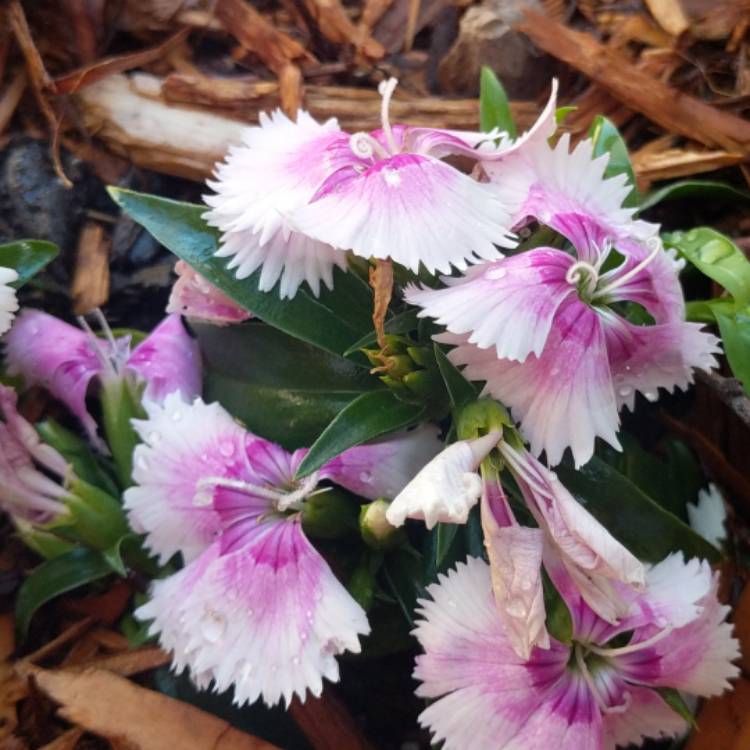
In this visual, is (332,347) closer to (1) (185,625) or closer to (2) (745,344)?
(1) (185,625)

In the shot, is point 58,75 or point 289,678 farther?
point 58,75

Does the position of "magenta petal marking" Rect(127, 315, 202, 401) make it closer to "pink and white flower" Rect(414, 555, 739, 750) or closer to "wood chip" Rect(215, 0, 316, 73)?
"pink and white flower" Rect(414, 555, 739, 750)

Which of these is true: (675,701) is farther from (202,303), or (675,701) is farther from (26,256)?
(26,256)

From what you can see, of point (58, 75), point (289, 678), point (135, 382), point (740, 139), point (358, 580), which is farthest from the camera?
point (58, 75)

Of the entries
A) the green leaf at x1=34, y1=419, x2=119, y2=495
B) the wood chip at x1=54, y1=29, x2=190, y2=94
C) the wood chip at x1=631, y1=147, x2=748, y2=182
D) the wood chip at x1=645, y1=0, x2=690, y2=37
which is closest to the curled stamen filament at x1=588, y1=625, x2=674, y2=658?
the green leaf at x1=34, y1=419, x2=119, y2=495

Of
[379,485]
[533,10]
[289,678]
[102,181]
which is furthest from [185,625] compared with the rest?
[533,10]

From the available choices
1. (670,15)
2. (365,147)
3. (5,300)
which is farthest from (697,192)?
(5,300)

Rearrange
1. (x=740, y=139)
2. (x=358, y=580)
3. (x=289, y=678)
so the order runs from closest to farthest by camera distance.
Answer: (x=289, y=678), (x=358, y=580), (x=740, y=139)
